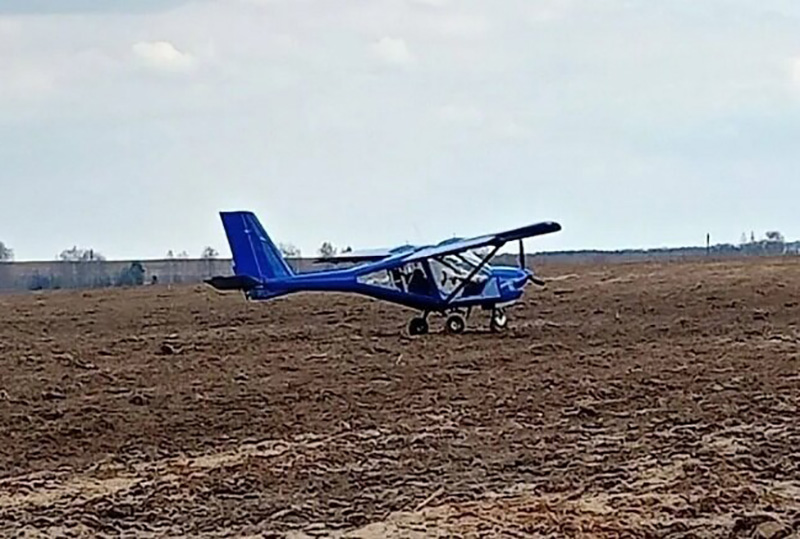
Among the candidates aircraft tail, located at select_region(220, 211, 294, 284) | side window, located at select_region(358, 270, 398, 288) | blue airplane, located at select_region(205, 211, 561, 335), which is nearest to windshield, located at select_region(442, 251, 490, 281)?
blue airplane, located at select_region(205, 211, 561, 335)

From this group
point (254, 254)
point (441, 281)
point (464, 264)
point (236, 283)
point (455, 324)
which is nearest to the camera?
point (455, 324)

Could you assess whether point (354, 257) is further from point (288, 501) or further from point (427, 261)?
point (288, 501)

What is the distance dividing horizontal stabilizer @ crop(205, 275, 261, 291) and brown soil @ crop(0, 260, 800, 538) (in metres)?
1.56

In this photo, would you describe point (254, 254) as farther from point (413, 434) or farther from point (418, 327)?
point (413, 434)

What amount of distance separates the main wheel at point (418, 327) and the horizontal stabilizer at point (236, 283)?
9.99 feet

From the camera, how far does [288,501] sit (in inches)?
355

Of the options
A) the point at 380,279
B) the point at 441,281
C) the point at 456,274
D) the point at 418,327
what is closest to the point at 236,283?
the point at 380,279

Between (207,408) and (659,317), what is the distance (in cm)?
1391

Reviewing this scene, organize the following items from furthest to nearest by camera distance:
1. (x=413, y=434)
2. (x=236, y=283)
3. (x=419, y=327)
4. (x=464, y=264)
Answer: (x=236, y=283), (x=464, y=264), (x=419, y=327), (x=413, y=434)

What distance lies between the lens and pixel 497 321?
23.8 meters

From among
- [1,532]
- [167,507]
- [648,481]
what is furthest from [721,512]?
[1,532]

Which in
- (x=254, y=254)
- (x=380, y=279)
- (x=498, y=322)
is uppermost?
(x=254, y=254)

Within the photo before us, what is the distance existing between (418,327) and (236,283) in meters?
3.54

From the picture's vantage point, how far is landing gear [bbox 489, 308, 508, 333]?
2356 centimetres
